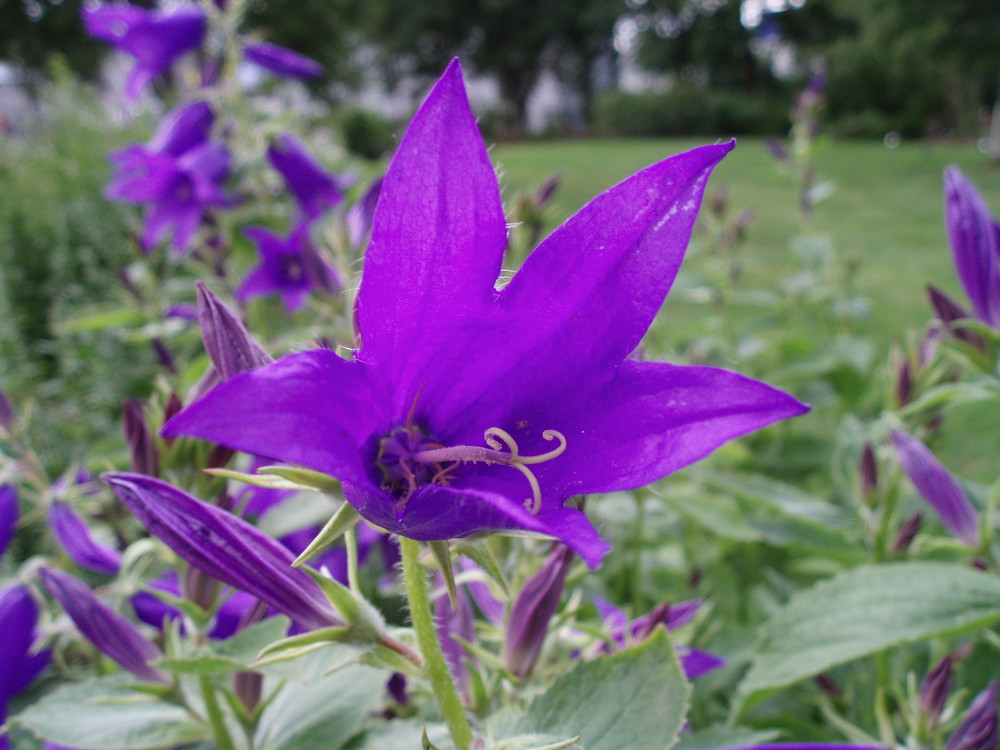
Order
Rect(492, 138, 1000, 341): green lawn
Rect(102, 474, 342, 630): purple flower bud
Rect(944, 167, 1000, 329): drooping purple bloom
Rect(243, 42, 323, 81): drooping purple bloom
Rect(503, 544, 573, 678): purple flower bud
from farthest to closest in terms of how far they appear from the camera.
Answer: Rect(492, 138, 1000, 341): green lawn, Rect(243, 42, 323, 81): drooping purple bloom, Rect(944, 167, 1000, 329): drooping purple bloom, Rect(503, 544, 573, 678): purple flower bud, Rect(102, 474, 342, 630): purple flower bud

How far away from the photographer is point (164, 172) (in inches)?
77.0

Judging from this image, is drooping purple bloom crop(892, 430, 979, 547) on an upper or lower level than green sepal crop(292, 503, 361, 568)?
lower

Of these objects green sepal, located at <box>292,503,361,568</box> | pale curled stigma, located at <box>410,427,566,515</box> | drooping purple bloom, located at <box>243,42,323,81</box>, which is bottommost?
green sepal, located at <box>292,503,361,568</box>

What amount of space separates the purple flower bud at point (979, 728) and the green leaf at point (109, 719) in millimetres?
916

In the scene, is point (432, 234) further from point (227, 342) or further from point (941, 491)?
point (941, 491)

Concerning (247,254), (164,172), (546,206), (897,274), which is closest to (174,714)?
(546,206)

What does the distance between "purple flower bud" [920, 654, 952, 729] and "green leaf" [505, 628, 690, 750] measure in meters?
0.51

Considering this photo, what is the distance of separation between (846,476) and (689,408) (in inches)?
54.3

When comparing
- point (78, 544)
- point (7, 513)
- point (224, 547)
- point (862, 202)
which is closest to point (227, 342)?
point (224, 547)

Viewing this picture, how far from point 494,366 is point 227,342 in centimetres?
23

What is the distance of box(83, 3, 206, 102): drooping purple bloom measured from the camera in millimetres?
2047

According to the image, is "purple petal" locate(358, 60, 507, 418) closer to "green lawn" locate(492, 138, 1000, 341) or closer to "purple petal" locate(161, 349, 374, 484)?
"purple petal" locate(161, 349, 374, 484)

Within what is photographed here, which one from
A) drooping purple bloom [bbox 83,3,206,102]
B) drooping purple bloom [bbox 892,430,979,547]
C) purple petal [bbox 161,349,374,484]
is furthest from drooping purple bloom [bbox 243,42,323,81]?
purple petal [bbox 161,349,374,484]

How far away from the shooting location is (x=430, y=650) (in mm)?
672
